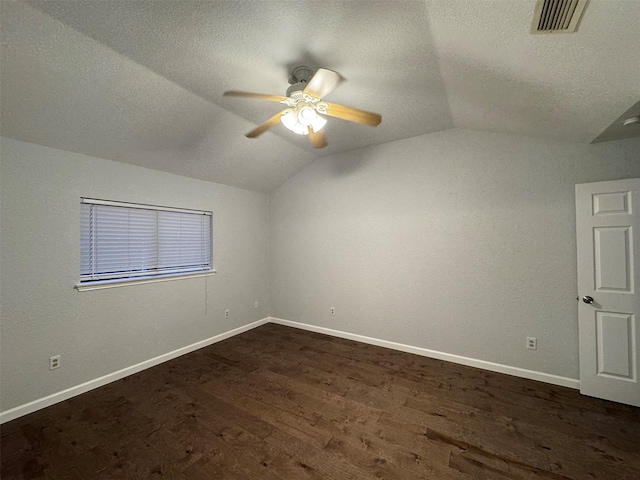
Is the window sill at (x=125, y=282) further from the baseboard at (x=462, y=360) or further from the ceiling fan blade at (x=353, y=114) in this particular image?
the ceiling fan blade at (x=353, y=114)

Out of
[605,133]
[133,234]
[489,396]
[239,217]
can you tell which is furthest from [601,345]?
[133,234]

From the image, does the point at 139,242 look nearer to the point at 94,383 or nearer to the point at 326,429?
the point at 94,383

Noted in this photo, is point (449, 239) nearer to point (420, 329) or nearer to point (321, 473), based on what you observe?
point (420, 329)

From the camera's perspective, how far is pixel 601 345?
215 centimetres

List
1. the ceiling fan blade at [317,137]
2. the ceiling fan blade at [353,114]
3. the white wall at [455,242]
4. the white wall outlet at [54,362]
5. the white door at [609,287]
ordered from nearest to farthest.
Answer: the ceiling fan blade at [353,114]
the ceiling fan blade at [317,137]
the white door at [609,287]
the white wall outlet at [54,362]
the white wall at [455,242]

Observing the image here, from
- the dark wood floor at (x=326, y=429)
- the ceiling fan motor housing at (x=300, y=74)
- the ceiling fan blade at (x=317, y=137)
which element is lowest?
the dark wood floor at (x=326, y=429)

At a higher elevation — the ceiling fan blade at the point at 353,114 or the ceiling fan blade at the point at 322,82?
the ceiling fan blade at the point at 322,82

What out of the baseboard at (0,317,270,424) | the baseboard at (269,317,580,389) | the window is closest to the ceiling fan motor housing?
the window

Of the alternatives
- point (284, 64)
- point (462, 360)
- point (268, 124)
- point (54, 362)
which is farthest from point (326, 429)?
point (284, 64)

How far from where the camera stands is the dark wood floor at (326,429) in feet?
5.00

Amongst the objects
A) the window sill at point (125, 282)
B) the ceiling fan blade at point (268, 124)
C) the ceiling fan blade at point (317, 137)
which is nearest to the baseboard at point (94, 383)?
the window sill at point (125, 282)

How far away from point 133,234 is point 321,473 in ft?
9.70

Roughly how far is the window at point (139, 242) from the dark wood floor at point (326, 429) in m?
1.17

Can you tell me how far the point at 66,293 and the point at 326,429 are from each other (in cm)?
265
